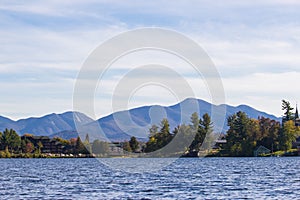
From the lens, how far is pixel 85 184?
71.0 meters

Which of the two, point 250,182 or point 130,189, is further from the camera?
point 250,182

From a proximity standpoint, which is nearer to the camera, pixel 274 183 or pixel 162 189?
pixel 162 189

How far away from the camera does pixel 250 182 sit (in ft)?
233

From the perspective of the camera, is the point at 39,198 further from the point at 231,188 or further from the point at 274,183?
the point at 274,183

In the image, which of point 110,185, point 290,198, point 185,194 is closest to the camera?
point 290,198

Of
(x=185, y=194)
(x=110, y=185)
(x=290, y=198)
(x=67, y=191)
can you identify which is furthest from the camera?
(x=110, y=185)

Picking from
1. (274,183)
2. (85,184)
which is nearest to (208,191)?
(274,183)

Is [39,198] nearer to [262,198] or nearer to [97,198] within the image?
[97,198]

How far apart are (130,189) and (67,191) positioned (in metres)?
5.95

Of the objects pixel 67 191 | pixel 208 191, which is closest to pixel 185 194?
pixel 208 191

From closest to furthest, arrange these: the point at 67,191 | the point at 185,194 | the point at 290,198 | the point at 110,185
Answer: the point at 290,198 → the point at 185,194 → the point at 67,191 → the point at 110,185

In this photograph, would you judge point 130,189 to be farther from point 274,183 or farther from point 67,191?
point 274,183

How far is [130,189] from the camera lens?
2472 inches

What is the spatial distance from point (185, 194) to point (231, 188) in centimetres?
711
